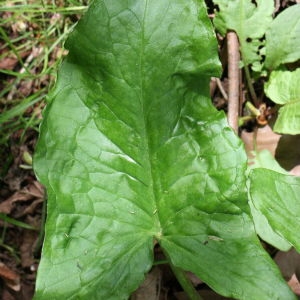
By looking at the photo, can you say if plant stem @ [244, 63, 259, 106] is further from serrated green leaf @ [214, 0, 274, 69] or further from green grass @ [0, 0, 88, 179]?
green grass @ [0, 0, 88, 179]

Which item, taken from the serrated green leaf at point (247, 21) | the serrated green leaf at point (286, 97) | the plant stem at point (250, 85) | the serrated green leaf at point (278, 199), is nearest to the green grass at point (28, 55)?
the serrated green leaf at point (247, 21)

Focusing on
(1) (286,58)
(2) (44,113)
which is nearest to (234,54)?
(1) (286,58)

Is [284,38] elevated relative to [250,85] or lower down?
elevated

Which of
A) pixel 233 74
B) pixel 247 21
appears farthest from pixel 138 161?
pixel 247 21

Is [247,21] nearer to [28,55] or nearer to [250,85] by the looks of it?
[250,85]

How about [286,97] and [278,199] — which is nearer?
[278,199]

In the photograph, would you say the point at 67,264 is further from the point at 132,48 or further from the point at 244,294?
the point at 132,48

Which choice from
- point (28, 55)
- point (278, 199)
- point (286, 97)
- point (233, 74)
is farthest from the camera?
point (28, 55)
